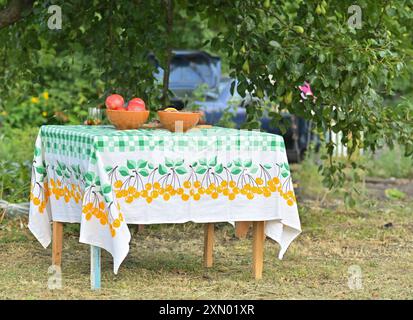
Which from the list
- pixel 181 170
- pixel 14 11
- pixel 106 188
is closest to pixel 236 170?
pixel 181 170

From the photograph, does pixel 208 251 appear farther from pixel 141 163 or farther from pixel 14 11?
pixel 14 11

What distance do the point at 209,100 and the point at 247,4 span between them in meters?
4.24

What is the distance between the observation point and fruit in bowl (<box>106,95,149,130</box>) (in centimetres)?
549

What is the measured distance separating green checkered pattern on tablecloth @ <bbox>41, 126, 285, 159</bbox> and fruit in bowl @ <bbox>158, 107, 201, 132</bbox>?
0.05 m

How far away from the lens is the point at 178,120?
17.9 ft

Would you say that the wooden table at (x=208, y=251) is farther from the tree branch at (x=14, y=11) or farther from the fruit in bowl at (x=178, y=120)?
the tree branch at (x=14, y=11)

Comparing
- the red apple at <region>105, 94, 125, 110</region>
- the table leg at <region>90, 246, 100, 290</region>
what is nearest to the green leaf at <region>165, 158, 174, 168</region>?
the red apple at <region>105, 94, 125, 110</region>

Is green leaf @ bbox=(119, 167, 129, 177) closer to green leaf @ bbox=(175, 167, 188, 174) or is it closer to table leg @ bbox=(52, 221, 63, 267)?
green leaf @ bbox=(175, 167, 188, 174)

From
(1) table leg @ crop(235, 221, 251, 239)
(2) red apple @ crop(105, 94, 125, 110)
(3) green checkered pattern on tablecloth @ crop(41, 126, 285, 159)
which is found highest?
(2) red apple @ crop(105, 94, 125, 110)

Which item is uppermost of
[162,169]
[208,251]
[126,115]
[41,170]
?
[126,115]

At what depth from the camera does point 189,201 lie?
5426 mm

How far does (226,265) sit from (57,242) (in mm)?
1131

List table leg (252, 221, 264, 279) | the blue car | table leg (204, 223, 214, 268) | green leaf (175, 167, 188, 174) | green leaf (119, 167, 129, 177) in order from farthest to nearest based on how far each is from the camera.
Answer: the blue car → table leg (204, 223, 214, 268) → table leg (252, 221, 264, 279) → green leaf (175, 167, 188, 174) → green leaf (119, 167, 129, 177)
